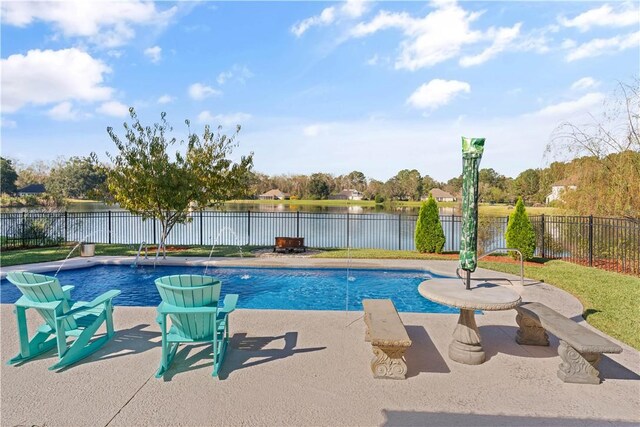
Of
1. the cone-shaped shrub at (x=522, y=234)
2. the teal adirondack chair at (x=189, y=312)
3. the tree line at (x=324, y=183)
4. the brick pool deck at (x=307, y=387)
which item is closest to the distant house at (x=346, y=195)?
the tree line at (x=324, y=183)

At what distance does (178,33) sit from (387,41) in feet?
20.3

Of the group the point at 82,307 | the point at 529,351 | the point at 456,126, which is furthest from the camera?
the point at 456,126

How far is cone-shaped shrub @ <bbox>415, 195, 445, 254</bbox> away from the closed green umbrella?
8468mm

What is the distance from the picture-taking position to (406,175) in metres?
80.4

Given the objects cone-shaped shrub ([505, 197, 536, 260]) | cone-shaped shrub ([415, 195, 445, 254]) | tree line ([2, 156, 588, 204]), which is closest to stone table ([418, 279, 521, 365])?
cone-shaped shrub ([505, 197, 536, 260])

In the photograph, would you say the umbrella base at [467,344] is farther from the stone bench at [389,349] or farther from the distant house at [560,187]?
the distant house at [560,187]

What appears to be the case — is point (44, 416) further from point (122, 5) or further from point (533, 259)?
point (533, 259)

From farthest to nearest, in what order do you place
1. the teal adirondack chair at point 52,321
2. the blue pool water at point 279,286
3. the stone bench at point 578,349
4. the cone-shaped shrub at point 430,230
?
the cone-shaped shrub at point 430,230, the blue pool water at point 279,286, the teal adirondack chair at point 52,321, the stone bench at point 578,349

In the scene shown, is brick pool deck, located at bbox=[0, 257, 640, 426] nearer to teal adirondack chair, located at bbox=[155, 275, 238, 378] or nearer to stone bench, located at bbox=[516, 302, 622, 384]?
stone bench, located at bbox=[516, 302, 622, 384]

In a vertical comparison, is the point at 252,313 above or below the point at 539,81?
below

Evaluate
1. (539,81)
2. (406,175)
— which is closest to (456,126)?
(539,81)

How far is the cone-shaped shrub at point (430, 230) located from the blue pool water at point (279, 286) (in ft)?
8.64

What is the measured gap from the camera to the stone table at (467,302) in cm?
354

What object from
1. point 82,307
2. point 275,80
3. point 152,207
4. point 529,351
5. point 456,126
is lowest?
point 529,351
